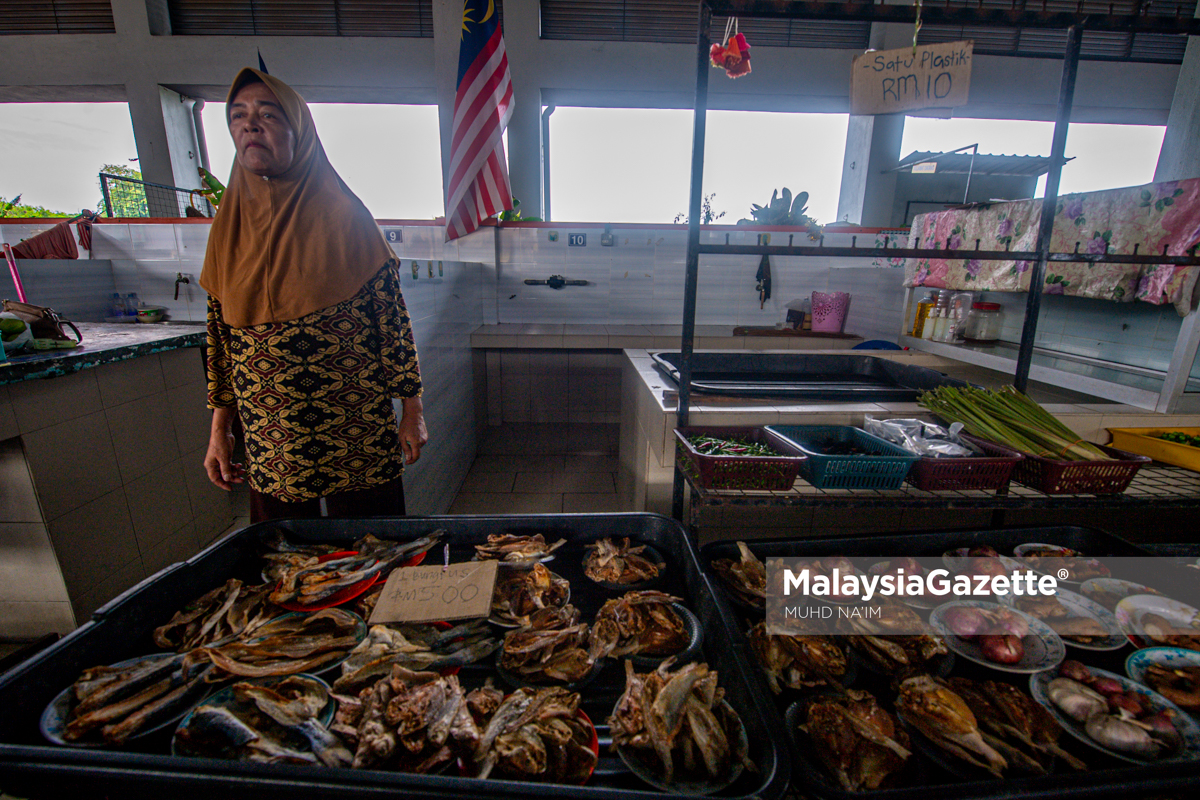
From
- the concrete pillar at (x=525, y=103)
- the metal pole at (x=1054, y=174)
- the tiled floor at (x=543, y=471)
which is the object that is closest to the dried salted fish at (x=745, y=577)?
the metal pole at (x=1054, y=174)

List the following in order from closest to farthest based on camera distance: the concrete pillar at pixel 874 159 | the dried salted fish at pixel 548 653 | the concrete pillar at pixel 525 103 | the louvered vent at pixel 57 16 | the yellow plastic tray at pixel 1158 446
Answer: the dried salted fish at pixel 548 653
the yellow plastic tray at pixel 1158 446
the concrete pillar at pixel 525 103
the louvered vent at pixel 57 16
the concrete pillar at pixel 874 159

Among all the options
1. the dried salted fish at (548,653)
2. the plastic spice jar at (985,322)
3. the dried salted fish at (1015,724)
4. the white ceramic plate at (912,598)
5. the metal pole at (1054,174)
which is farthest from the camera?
the plastic spice jar at (985,322)

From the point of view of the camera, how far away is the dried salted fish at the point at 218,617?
812 mm

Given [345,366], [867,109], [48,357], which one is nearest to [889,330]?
[867,109]

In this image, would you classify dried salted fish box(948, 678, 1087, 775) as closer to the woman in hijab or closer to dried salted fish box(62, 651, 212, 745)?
dried salted fish box(62, 651, 212, 745)

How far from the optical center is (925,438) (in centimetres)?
119

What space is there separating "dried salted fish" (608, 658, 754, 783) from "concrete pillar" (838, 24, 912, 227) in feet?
18.9

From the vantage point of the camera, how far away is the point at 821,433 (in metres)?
1.31

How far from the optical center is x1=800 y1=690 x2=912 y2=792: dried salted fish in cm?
63

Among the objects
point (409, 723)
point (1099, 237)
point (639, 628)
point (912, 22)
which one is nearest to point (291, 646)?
point (409, 723)

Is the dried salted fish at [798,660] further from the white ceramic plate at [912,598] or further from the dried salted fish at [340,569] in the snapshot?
the dried salted fish at [340,569]

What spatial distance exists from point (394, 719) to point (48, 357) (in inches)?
73.0

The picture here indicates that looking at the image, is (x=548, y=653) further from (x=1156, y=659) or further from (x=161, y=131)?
(x=161, y=131)

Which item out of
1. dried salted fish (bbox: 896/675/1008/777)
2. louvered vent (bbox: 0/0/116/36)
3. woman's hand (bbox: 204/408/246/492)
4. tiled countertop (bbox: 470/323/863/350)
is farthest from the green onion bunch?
louvered vent (bbox: 0/0/116/36)
